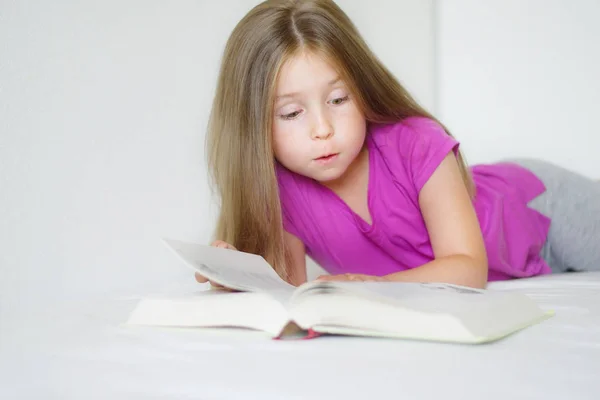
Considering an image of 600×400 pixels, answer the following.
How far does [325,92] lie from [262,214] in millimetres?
281

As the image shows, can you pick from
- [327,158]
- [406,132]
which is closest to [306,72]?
[327,158]

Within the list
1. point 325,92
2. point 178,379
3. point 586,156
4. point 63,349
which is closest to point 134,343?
point 63,349

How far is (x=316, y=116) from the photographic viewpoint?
1167 mm

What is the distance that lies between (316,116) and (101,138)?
2.23ft

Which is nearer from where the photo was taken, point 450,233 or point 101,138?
point 450,233

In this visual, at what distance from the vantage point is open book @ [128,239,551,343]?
2.26ft

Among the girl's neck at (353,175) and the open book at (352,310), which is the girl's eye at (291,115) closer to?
the girl's neck at (353,175)

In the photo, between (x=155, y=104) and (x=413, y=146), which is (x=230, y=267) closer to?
(x=413, y=146)

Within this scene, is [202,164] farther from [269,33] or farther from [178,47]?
[269,33]

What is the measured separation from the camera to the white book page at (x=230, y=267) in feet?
2.68

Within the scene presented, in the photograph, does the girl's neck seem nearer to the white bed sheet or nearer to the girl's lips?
the girl's lips

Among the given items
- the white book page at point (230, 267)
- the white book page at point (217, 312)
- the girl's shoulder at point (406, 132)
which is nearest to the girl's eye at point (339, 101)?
the girl's shoulder at point (406, 132)

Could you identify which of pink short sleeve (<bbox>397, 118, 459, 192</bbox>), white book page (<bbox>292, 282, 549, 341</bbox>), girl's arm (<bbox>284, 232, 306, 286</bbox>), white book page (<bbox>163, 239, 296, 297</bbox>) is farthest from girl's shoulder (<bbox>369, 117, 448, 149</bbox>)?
white book page (<bbox>292, 282, 549, 341</bbox>)

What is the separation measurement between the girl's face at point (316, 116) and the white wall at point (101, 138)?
1.88ft
